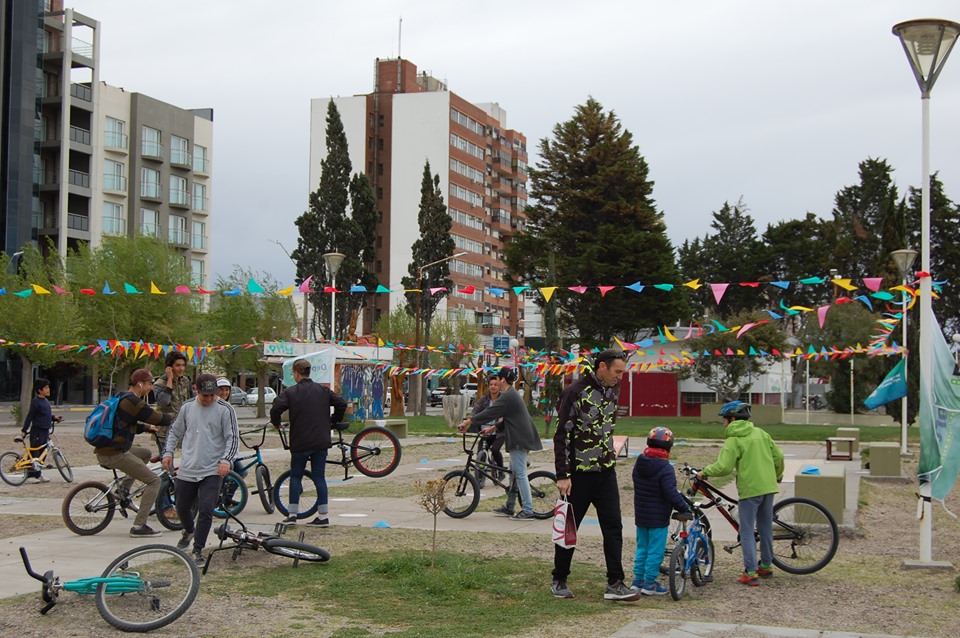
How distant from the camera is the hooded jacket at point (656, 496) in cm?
773

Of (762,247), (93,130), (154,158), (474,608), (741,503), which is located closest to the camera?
(474,608)

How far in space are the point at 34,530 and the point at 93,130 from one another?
190ft

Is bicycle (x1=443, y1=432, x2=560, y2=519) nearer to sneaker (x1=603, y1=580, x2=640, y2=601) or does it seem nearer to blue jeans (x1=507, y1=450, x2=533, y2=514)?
blue jeans (x1=507, y1=450, x2=533, y2=514)

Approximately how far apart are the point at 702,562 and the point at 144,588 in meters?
4.25

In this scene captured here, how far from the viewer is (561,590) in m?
7.76

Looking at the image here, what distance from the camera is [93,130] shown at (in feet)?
211

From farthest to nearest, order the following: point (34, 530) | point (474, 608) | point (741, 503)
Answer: point (34, 530), point (741, 503), point (474, 608)

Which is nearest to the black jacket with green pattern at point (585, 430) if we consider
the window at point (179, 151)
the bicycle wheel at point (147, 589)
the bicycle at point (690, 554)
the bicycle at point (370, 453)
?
the bicycle at point (690, 554)

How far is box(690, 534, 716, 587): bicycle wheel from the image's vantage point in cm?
809

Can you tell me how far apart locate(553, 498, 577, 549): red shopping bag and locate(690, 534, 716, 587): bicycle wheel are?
105cm

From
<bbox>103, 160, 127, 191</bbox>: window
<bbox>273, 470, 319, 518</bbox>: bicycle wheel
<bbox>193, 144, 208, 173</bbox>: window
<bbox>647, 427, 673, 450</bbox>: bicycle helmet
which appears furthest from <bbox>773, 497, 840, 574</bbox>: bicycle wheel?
<bbox>193, 144, 208, 173</bbox>: window

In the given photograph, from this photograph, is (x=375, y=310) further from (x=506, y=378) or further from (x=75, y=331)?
A: (x=506, y=378)

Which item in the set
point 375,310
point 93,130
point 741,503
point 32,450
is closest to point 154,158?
point 93,130

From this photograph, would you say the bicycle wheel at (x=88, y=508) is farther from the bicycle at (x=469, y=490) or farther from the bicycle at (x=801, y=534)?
the bicycle at (x=801, y=534)
